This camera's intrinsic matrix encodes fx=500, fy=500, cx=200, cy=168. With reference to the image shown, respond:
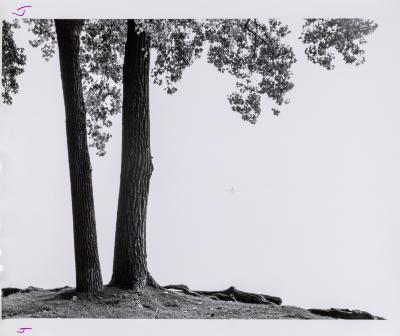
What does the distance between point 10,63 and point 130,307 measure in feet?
7.39

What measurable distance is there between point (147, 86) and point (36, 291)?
6.33 ft

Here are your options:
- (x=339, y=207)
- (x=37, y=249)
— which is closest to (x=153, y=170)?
(x=37, y=249)

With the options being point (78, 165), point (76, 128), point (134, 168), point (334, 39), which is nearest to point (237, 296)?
point (134, 168)

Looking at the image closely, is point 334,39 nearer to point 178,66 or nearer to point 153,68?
point 178,66

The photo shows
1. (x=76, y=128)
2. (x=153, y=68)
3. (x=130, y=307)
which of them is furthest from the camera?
(x=153, y=68)

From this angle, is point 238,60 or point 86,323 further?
point 238,60

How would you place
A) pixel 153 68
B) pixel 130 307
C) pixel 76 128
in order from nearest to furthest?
pixel 130 307 → pixel 76 128 → pixel 153 68

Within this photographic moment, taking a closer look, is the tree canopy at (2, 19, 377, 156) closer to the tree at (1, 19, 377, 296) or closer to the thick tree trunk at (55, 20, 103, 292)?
the tree at (1, 19, 377, 296)

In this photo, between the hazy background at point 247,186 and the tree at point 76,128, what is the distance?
8cm

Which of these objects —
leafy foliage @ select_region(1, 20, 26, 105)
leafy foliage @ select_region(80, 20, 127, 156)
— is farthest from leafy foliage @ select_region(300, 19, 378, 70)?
leafy foliage @ select_region(1, 20, 26, 105)

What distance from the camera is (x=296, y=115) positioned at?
425 cm

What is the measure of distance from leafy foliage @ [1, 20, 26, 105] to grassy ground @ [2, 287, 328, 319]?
1.66 metres

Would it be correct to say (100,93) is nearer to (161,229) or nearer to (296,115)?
(161,229)

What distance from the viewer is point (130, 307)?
13.3ft
